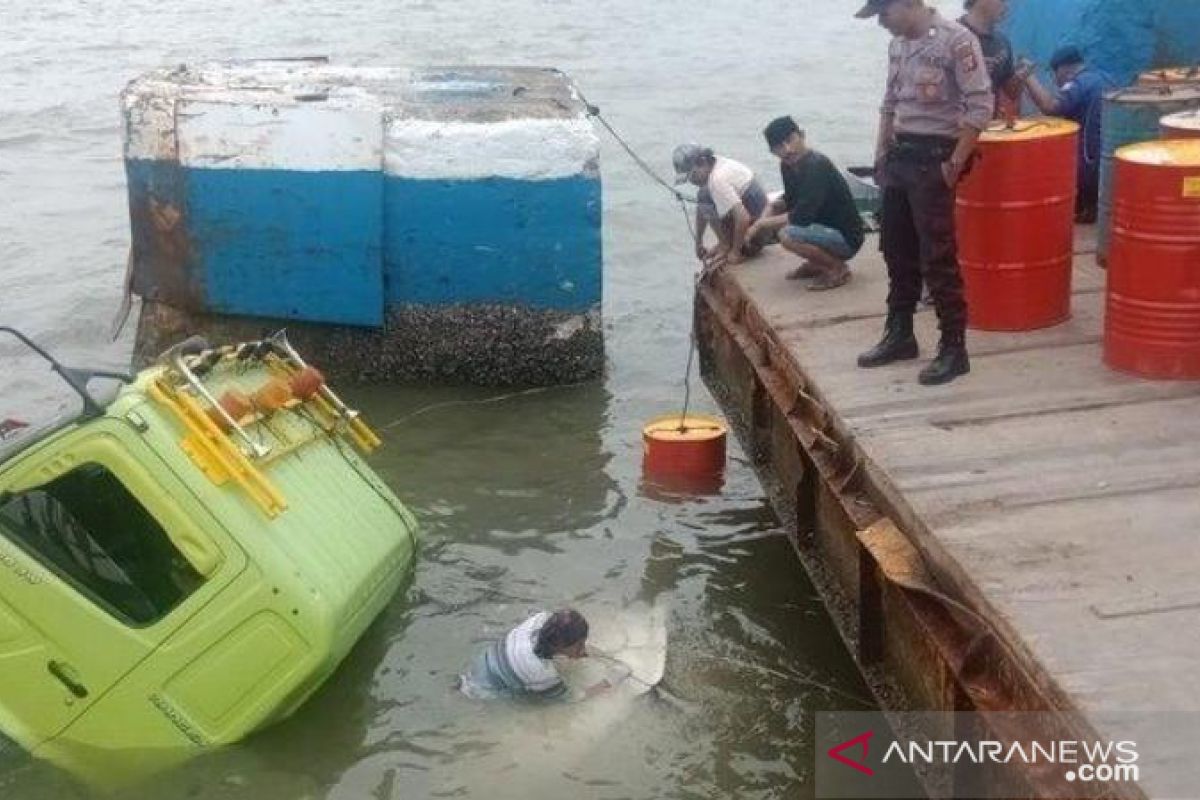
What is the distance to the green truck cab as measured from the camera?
6.32 metres

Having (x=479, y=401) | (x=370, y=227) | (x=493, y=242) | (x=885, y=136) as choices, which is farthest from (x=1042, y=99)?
(x=370, y=227)

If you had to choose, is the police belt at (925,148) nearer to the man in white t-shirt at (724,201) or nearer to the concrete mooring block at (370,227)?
the man in white t-shirt at (724,201)

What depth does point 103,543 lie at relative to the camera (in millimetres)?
6590

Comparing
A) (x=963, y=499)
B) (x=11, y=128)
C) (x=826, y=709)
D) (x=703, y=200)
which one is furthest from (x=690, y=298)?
(x=11, y=128)

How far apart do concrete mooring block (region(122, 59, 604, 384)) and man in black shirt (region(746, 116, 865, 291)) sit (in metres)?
1.86

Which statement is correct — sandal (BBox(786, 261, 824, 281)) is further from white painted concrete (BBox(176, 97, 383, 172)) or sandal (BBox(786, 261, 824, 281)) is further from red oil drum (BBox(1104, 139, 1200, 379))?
white painted concrete (BBox(176, 97, 383, 172))

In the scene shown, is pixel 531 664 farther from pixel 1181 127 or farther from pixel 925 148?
pixel 1181 127

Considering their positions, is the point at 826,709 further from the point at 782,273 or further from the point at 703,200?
the point at 703,200

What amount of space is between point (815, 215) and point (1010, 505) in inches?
150

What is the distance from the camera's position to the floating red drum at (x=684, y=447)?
32.2 feet

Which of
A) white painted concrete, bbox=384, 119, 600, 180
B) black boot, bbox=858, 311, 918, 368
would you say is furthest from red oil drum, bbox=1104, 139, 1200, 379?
white painted concrete, bbox=384, 119, 600, 180

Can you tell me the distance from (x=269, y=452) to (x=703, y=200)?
14.1 ft

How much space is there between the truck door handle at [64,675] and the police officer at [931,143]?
12.8ft

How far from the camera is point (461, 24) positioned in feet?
92.8
